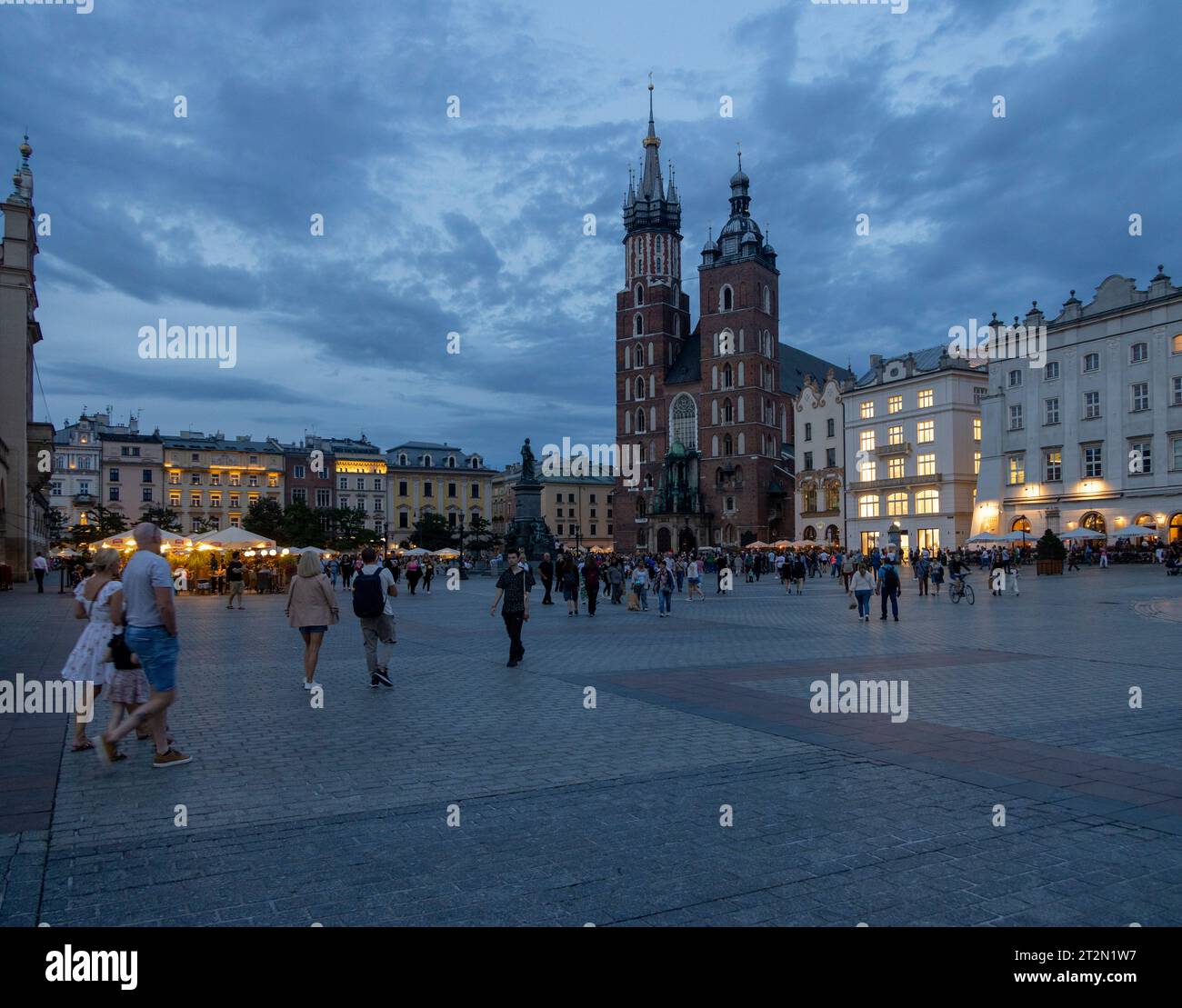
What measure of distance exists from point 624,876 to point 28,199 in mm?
51016

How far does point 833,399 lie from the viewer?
7944 centimetres

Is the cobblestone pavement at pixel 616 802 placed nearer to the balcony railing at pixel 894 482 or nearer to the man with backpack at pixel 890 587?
the man with backpack at pixel 890 587

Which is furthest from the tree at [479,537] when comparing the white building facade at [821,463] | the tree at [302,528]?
the white building facade at [821,463]

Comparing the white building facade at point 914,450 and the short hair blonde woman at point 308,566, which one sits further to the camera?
the white building facade at point 914,450

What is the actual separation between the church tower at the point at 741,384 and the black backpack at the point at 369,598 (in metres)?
79.6

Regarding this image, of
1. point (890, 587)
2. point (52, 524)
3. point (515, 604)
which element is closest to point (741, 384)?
point (52, 524)

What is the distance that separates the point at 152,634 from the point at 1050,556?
150ft

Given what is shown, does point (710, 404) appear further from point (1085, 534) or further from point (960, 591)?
point (960, 591)

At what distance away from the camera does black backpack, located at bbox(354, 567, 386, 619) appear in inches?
462

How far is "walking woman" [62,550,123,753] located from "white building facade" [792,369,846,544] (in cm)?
7374

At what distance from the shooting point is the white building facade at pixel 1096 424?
52.2m

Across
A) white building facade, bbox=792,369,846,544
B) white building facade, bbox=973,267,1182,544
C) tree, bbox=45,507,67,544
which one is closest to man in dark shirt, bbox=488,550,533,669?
white building facade, bbox=973,267,1182,544
